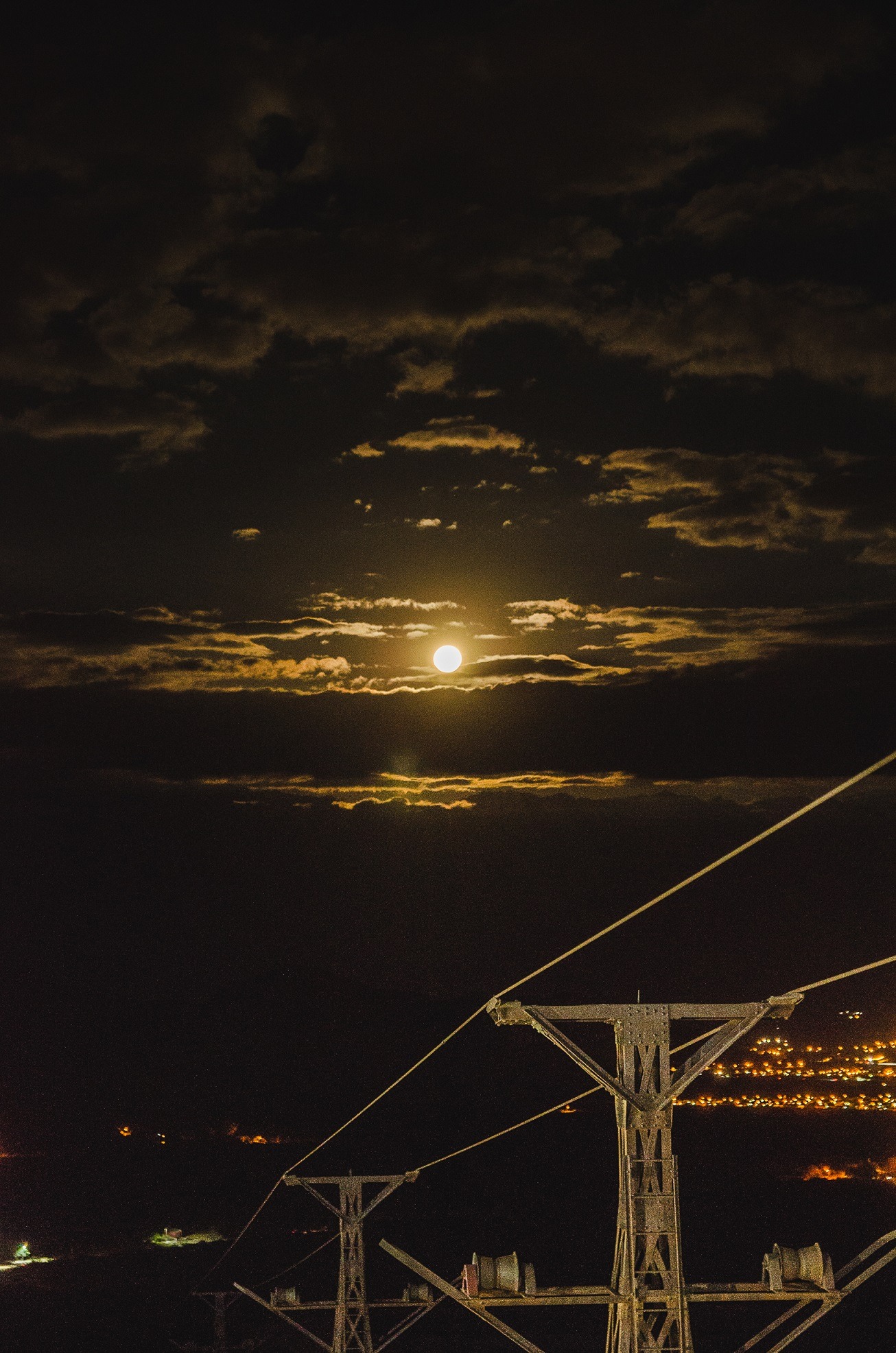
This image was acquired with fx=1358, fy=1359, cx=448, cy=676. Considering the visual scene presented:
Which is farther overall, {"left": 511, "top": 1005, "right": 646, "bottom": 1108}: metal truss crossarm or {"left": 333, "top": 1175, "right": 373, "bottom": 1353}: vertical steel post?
{"left": 333, "top": 1175, "right": 373, "bottom": 1353}: vertical steel post

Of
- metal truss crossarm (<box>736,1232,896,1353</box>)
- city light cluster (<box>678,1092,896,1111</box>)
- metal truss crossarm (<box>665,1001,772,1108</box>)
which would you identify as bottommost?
metal truss crossarm (<box>736,1232,896,1353</box>)

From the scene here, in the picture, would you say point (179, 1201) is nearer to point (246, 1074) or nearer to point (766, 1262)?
point (246, 1074)

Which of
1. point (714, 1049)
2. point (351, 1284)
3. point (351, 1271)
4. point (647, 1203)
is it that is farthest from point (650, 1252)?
point (351, 1284)

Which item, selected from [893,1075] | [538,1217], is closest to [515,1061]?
[893,1075]

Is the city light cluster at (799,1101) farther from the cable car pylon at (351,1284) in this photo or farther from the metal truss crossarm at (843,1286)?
the metal truss crossarm at (843,1286)

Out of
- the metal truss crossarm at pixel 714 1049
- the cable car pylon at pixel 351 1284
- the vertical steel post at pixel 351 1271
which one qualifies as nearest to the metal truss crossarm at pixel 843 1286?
the metal truss crossarm at pixel 714 1049

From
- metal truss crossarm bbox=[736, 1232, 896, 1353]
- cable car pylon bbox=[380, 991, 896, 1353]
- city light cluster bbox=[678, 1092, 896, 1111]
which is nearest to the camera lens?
metal truss crossarm bbox=[736, 1232, 896, 1353]

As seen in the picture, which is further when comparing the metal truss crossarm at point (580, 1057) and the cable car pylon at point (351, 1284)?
the cable car pylon at point (351, 1284)

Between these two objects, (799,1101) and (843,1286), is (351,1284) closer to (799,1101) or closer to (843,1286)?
(843,1286)

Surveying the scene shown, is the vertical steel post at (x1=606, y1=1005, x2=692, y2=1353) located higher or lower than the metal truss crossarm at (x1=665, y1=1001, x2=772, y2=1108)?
lower

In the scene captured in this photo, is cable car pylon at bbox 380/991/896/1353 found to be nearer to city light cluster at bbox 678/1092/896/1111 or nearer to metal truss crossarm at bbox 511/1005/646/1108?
metal truss crossarm at bbox 511/1005/646/1108

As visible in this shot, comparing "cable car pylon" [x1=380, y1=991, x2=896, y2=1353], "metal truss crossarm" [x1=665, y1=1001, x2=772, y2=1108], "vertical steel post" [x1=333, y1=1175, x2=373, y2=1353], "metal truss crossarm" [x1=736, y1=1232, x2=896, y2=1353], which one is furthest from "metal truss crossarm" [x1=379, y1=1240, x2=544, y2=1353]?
"vertical steel post" [x1=333, y1=1175, x2=373, y2=1353]

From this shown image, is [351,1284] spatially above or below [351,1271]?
below

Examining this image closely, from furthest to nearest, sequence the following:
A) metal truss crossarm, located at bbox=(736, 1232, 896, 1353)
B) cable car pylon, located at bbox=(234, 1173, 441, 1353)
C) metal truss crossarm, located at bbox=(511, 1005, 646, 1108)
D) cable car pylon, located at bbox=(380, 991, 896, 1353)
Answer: cable car pylon, located at bbox=(234, 1173, 441, 1353) < metal truss crossarm, located at bbox=(511, 1005, 646, 1108) < cable car pylon, located at bbox=(380, 991, 896, 1353) < metal truss crossarm, located at bbox=(736, 1232, 896, 1353)
